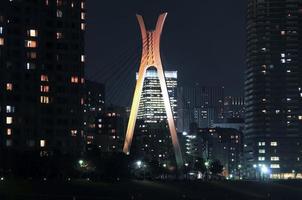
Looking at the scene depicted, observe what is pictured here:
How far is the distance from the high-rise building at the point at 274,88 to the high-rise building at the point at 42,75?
8542 cm

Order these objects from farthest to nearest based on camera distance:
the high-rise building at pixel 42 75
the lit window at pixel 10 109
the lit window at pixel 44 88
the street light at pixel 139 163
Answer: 1. the street light at pixel 139 163
2. the lit window at pixel 44 88
3. the high-rise building at pixel 42 75
4. the lit window at pixel 10 109

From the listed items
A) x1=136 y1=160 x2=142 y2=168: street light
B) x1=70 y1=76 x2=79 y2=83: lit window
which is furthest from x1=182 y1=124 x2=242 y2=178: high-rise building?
x1=70 y1=76 x2=79 y2=83: lit window

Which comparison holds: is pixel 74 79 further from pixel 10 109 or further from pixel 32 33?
pixel 10 109

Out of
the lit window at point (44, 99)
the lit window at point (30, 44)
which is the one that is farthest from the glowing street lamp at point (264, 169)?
the lit window at point (30, 44)

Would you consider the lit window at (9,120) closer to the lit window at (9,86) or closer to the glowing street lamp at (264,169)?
the lit window at (9,86)

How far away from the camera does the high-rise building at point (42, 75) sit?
85.4 metres

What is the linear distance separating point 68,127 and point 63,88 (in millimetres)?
4394

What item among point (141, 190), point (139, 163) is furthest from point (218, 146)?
point (141, 190)

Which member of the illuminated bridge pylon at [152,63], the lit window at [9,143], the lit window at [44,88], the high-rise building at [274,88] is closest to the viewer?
the lit window at [9,143]

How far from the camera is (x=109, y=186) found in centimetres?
6556

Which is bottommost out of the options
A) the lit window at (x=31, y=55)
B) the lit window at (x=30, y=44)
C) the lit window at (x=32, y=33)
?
the lit window at (x=31, y=55)

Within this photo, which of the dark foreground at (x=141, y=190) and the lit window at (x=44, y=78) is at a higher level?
the lit window at (x=44, y=78)

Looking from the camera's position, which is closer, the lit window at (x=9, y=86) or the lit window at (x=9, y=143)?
the lit window at (x=9, y=143)

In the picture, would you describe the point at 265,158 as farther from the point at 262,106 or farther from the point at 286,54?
the point at 286,54
